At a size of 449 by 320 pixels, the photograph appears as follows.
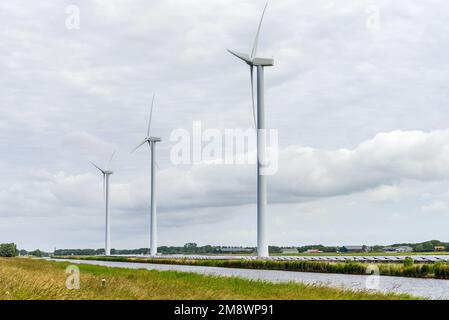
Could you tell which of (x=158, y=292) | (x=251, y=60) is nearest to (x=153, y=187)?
(x=251, y=60)

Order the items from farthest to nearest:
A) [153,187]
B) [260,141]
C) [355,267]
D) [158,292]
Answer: [153,187] → [260,141] → [355,267] → [158,292]

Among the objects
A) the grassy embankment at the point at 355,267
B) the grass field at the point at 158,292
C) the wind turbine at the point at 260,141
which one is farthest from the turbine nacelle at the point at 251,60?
the grass field at the point at 158,292

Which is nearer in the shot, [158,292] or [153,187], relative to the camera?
[158,292]

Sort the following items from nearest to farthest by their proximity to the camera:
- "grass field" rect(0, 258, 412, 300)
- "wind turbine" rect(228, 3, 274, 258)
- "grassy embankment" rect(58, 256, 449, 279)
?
1. "grass field" rect(0, 258, 412, 300)
2. "grassy embankment" rect(58, 256, 449, 279)
3. "wind turbine" rect(228, 3, 274, 258)

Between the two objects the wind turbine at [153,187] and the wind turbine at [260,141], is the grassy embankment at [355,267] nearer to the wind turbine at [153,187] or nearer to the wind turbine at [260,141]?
the wind turbine at [260,141]

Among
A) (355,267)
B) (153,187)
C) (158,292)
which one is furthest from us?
(153,187)

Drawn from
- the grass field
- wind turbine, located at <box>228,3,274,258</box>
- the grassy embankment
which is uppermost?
wind turbine, located at <box>228,3,274,258</box>

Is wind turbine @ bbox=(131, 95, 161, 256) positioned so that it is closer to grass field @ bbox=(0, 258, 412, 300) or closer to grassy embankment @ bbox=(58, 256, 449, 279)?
grassy embankment @ bbox=(58, 256, 449, 279)

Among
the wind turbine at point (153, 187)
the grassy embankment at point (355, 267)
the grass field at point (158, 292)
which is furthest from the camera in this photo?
the wind turbine at point (153, 187)

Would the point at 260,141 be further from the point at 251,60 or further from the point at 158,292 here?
the point at 158,292

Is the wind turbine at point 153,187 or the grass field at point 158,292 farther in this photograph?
the wind turbine at point 153,187

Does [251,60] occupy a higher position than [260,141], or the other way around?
[251,60]

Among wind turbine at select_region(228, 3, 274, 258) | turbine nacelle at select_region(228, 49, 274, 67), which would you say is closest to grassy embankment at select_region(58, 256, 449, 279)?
wind turbine at select_region(228, 3, 274, 258)

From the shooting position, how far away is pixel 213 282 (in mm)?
38219
